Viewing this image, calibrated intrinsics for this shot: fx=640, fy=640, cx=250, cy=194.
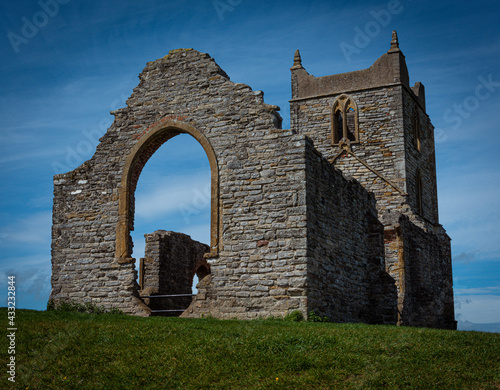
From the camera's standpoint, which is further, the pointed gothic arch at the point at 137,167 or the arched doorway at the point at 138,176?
the pointed gothic arch at the point at 137,167

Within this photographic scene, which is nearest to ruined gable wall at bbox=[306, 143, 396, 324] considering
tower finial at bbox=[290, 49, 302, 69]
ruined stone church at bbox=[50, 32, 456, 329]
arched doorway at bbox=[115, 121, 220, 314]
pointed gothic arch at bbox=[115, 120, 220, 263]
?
ruined stone church at bbox=[50, 32, 456, 329]

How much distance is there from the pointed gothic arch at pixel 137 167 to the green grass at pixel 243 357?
435 centimetres

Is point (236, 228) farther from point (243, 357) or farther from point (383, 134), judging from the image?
point (383, 134)

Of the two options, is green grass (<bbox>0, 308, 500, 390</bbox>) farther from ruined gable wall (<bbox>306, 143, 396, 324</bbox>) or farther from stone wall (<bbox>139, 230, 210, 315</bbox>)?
stone wall (<bbox>139, 230, 210, 315</bbox>)

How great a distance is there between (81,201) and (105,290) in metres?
2.48

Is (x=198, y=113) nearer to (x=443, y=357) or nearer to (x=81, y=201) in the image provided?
(x=81, y=201)

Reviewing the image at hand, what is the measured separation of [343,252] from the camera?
1565 centimetres

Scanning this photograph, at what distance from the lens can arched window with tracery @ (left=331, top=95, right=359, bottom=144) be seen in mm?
27395

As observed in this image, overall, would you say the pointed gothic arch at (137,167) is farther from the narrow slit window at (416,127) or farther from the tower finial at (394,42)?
the narrow slit window at (416,127)

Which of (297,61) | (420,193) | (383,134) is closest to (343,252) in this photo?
(383,134)

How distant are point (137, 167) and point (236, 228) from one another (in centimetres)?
347

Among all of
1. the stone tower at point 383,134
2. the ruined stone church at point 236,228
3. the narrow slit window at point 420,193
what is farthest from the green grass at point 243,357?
the narrow slit window at point 420,193

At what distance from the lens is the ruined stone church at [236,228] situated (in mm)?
14008

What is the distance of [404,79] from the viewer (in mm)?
27562
